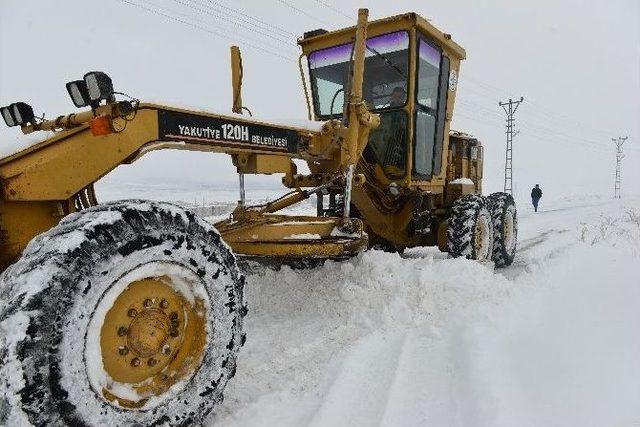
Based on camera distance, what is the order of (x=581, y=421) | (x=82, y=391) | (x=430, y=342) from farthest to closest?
(x=430, y=342) < (x=581, y=421) < (x=82, y=391)

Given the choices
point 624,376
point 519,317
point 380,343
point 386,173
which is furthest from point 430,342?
point 386,173

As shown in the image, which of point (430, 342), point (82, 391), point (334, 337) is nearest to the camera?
point (82, 391)

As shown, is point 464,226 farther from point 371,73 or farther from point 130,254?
point 130,254

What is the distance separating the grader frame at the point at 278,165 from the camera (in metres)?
2.37

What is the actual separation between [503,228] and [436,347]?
424 centimetres

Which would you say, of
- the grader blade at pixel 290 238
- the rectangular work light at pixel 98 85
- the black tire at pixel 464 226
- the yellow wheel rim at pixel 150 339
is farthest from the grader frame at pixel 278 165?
the yellow wheel rim at pixel 150 339

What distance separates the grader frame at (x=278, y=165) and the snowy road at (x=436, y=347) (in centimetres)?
54

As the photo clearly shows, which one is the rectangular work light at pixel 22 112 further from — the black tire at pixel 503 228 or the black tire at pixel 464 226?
the black tire at pixel 503 228

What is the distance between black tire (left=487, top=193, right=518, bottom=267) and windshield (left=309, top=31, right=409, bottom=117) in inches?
81.9

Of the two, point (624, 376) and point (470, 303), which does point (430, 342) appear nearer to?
point (470, 303)

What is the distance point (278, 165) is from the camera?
3.74 metres

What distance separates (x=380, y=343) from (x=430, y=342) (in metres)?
0.33

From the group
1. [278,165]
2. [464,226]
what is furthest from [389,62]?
[278,165]

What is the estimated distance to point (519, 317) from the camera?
353 cm
